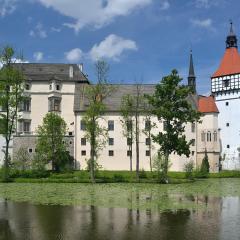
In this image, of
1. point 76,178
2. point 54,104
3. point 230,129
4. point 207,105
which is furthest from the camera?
point 230,129

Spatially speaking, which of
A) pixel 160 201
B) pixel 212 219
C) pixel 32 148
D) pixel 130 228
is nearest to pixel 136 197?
pixel 160 201

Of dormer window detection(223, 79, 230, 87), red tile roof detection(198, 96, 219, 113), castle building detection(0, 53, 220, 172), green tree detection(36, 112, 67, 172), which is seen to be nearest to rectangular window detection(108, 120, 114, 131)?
castle building detection(0, 53, 220, 172)

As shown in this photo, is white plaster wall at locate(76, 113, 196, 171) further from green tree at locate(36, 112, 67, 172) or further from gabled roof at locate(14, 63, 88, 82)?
green tree at locate(36, 112, 67, 172)

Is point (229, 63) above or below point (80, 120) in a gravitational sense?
above

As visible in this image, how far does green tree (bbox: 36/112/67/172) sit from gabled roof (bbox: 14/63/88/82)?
13.9 m

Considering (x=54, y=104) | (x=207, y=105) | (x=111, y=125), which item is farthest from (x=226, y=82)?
(x=54, y=104)

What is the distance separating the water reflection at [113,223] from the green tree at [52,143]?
125 ft

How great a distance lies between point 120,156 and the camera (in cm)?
8038

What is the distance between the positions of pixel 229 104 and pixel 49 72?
36.3 meters

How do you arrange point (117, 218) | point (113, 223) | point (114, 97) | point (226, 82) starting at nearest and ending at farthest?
point (113, 223), point (117, 218), point (114, 97), point (226, 82)

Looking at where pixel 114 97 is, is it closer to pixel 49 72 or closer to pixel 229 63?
pixel 49 72

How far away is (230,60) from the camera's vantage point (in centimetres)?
9162

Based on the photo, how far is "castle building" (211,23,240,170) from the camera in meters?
89.1

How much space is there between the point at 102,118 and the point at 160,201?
48.4m
